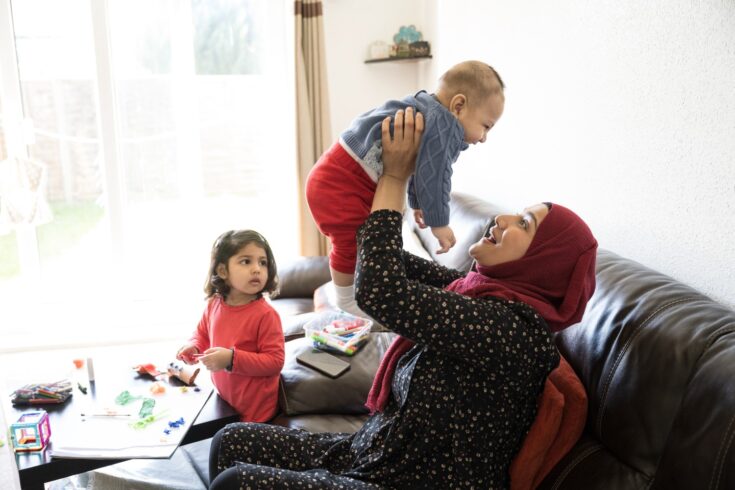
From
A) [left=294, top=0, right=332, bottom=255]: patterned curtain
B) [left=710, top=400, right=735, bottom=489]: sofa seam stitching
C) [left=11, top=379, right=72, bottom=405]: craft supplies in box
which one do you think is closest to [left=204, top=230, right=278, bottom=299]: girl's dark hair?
[left=11, top=379, right=72, bottom=405]: craft supplies in box

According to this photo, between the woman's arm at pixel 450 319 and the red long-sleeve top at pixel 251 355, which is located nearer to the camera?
the woman's arm at pixel 450 319

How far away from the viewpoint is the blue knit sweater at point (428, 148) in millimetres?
Answer: 1412

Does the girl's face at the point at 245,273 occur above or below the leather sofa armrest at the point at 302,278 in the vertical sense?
above

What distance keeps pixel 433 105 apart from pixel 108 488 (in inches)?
59.0

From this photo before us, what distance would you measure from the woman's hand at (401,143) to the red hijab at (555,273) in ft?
1.02

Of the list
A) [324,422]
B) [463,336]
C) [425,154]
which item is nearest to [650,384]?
[463,336]

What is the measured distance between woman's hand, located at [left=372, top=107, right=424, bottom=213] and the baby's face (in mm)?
128

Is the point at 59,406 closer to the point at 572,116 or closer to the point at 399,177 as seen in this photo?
the point at 399,177

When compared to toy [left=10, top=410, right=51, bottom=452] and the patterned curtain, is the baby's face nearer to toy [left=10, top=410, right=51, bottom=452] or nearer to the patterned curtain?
toy [left=10, top=410, right=51, bottom=452]

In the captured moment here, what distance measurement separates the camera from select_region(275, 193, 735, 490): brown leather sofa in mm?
1072

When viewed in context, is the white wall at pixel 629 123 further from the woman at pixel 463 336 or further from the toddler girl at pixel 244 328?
the toddler girl at pixel 244 328

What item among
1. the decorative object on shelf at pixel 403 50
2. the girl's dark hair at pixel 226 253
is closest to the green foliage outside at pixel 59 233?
the decorative object on shelf at pixel 403 50

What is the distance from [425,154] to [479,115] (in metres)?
0.18

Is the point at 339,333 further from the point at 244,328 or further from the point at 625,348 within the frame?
the point at 625,348
